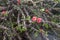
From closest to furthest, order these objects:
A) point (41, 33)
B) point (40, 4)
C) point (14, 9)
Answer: point (41, 33) → point (14, 9) → point (40, 4)

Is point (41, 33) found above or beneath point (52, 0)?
beneath

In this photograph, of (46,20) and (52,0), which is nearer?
(46,20)

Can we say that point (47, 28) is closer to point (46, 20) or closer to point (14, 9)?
point (46, 20)

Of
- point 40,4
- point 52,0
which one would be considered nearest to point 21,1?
point 40,4

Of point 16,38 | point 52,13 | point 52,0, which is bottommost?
point 16,38

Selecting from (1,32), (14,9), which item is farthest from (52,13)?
(1,32)

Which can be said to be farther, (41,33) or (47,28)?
(47,28)

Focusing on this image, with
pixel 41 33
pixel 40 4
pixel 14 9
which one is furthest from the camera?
pixel 40 4

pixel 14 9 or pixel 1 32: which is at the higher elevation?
pixel 14 9

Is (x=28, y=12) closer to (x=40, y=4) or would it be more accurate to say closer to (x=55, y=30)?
(x=40, y=4)
